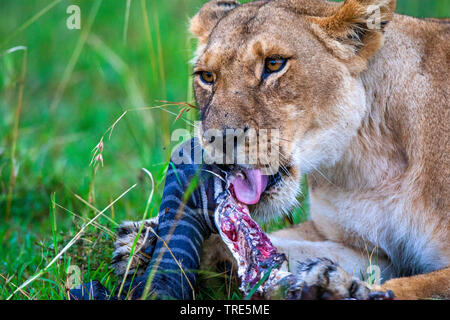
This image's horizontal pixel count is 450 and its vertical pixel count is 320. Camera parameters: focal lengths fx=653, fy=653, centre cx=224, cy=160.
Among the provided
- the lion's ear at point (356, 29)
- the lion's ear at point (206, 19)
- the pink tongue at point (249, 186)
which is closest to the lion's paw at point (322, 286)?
the pink tongue at point (249, 186)

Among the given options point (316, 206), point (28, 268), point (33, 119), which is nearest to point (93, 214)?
point (28, 268)

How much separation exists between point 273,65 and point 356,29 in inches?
16.2

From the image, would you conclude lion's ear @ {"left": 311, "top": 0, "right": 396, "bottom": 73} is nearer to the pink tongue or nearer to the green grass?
the pink tongue

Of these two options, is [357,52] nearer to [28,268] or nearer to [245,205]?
[245,205]

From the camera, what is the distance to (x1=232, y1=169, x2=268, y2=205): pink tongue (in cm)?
264

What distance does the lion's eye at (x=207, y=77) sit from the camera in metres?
2.97

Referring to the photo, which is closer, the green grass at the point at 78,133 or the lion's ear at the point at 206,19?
the green grass at the point at 78,133

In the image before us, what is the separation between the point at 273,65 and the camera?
2.75m

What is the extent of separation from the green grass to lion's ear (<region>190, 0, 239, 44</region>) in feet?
1.39

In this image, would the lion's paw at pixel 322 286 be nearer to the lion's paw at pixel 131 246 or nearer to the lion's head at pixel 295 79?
the lion's head at pixel 295 79

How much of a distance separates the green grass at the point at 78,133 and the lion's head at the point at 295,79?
49cm

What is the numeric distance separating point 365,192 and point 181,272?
1032 mm

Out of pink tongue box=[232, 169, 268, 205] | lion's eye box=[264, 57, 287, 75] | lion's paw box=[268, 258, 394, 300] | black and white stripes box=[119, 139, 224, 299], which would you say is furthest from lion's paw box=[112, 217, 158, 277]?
lion's eye box=[264, 57, 287, 75]

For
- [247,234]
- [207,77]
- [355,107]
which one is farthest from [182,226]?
[355,107]
